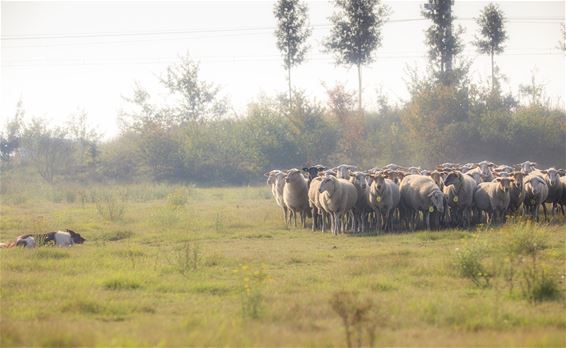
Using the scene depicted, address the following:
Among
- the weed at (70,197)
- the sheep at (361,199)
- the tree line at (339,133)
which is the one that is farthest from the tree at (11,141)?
the sheep at (361,199)

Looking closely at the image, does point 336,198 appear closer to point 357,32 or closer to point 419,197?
point 419,197

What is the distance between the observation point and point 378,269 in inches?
586

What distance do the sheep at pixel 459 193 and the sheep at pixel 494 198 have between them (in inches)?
11.1

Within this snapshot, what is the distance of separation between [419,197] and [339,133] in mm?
35460

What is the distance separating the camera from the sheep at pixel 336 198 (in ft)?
79.8

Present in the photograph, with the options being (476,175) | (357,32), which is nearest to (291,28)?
(357,32)

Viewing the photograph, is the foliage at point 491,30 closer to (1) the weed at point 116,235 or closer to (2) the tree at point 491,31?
(2) the tree at point 491,31

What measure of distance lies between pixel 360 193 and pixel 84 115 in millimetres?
45360

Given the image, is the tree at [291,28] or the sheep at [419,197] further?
the tree at [291,28]

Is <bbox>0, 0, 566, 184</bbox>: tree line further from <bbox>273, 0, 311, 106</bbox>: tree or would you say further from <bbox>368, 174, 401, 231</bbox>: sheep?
<bbox>368, 174, 401, 231</bbox>: sheep

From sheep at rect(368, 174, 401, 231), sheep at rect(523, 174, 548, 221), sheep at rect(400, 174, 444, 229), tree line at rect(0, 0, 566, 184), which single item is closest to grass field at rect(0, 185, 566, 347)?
sheep at rect(400, 174, 444, 229)

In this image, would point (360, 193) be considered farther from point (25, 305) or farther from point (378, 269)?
point (25, 305)

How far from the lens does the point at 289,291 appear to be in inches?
508

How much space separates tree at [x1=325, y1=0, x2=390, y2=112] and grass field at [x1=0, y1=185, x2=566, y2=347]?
36.1 m
